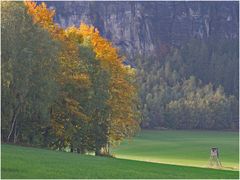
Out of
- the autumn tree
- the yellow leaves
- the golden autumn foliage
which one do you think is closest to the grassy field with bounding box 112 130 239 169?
the golden autumn foliage

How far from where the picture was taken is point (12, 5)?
4231 centimetres

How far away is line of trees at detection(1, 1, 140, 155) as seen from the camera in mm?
41531

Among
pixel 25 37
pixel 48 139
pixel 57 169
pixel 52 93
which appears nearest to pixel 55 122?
pixel 48 139

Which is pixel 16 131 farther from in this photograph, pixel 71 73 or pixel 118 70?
pixel 118 70

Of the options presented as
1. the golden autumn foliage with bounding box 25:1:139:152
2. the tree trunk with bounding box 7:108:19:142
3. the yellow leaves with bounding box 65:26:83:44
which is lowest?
the tree trunk with bounding box 7:108:19:142

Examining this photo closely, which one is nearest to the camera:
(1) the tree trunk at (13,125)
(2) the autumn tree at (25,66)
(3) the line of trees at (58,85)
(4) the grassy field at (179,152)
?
(2) the autumn tree at (25,66)

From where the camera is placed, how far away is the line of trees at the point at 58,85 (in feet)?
136

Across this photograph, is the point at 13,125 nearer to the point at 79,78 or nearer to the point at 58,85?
the point at 58,85

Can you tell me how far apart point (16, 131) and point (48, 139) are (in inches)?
114

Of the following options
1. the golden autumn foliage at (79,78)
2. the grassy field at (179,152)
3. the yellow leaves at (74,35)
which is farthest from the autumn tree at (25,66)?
the grassy field at (179,152)

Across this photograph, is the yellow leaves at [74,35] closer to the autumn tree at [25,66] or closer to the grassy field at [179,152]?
the autumn tree at [25,66]

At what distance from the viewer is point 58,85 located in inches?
1769

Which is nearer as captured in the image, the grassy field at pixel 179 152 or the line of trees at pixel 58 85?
the line of trees at pixel 58 85

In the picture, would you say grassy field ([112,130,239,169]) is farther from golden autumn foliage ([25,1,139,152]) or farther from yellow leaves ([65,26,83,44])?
yellow leaves ([65,26,83,44])
